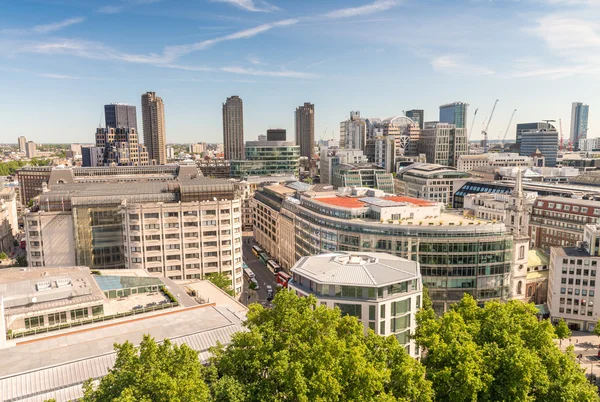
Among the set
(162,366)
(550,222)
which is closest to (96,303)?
(162,366)

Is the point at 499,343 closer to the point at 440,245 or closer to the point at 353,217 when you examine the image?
the point at 440,245

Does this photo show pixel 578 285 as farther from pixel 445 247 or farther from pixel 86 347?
pixel 86 347

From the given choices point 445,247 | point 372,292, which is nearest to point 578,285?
point 445,247

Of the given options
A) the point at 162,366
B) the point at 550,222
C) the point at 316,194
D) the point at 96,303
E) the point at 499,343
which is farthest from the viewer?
the point at 550,222

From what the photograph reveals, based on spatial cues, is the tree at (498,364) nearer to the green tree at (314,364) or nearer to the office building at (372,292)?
the green tree at (314,364)

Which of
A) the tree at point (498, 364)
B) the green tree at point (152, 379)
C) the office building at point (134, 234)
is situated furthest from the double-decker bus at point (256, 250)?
the green tree at point (152, 379)

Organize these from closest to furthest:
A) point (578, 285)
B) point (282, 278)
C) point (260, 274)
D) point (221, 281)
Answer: point (221, 281) → point (578, 285) → point (282, 278) → point (260, 274)
